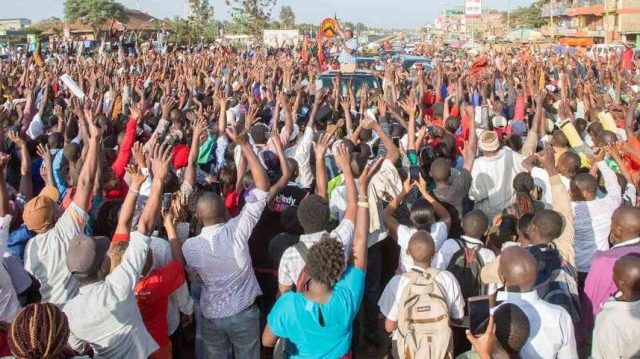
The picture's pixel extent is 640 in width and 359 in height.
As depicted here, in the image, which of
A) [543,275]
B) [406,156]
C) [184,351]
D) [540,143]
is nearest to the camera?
[543,275]

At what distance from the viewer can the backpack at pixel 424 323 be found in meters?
3.10

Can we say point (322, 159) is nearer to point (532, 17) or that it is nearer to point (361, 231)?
point (361, 231)

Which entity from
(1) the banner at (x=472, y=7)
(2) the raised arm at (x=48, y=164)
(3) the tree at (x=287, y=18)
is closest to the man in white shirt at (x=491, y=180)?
(2) the raised arm at (x=48, y=164)

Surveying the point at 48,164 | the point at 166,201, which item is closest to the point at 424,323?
the point at 166,201

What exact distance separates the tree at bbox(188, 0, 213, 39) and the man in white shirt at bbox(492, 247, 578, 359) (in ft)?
123

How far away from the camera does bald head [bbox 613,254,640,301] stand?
304 cm

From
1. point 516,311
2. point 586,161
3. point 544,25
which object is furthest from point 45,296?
point 544,25

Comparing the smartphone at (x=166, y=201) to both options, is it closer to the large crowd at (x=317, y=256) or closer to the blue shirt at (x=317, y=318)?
the large crowd at (x=317, y=256)

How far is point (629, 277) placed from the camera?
→ 3.05 meters

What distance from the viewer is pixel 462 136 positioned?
7.42 metres

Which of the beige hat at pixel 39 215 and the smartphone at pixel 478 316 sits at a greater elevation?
the beige hat at pixel 39 215

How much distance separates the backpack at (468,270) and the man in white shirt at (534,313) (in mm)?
653

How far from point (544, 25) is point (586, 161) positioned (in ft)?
262

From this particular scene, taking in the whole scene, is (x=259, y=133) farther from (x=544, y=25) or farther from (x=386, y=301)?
(x=544, y=25)
